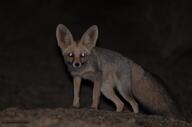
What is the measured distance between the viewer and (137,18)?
13.4 m

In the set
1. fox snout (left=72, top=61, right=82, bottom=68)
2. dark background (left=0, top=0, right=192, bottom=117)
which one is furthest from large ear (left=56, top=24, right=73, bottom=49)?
dark background (left=0, top=0, right=192, bottom=117)

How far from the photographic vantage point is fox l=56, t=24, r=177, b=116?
24.2 ft

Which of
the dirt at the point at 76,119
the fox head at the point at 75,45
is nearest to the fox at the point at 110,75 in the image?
the fox head at the point at 75,45

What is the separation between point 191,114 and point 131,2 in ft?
17.0

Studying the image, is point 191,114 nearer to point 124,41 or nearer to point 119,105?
point 119,105

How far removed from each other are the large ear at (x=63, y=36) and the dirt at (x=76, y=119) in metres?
1.10

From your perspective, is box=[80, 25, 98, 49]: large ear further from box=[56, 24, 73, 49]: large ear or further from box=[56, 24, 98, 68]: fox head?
box=[56, 24, 73, 49]: large ear

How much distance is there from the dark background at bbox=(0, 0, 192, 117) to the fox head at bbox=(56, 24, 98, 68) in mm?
2460

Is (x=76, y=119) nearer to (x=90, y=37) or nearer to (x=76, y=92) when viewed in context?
(x=76, y=92)

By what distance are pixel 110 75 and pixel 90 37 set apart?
64cm

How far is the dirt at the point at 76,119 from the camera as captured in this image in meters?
6.20

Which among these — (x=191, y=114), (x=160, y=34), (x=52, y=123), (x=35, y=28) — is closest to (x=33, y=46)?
(x=35, y=28)

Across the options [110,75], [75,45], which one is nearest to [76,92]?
[110,75]

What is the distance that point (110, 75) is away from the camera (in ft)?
24.8
